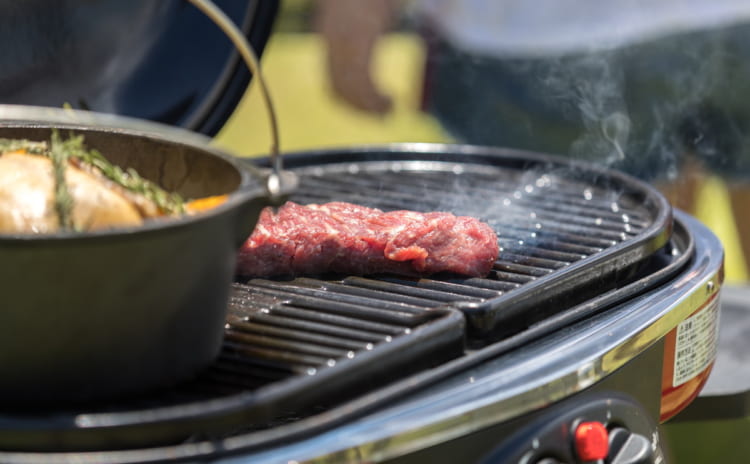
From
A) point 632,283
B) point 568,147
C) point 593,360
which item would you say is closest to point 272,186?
point 593,360

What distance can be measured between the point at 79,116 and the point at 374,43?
A: 2795 mm

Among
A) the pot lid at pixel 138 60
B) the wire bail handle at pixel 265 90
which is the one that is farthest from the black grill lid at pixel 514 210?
the wire bail handle at pixel 265 90

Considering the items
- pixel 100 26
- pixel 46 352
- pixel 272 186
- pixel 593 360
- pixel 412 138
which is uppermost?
pixel 100 26

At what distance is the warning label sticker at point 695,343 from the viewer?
1984 millimetres

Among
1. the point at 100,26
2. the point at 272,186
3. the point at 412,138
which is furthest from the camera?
the point at 412,138

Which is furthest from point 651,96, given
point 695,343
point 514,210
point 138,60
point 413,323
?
point 413,323

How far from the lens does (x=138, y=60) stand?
252cm

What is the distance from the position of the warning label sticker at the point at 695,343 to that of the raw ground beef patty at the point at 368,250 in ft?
1.39

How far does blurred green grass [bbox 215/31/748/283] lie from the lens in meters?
10.0

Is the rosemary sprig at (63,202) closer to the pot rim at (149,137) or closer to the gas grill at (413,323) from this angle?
the pot rim at (149,137)

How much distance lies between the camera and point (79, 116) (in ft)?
5.33

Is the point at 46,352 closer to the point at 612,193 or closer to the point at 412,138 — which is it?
the point at 612,193

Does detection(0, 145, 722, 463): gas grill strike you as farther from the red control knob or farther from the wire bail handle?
the wire bail handle

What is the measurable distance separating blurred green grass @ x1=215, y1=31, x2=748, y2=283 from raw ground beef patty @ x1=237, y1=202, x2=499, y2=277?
19.2 feet
